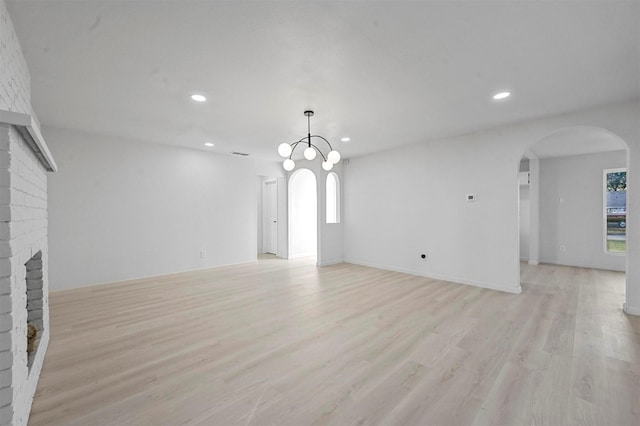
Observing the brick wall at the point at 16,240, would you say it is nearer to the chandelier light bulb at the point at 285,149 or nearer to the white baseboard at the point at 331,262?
the chandelier light bulb at the point at 285,149

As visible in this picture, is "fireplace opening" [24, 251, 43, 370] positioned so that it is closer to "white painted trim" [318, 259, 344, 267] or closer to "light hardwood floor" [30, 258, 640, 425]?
"light hardwood floor" [30, 258, 640, 425]

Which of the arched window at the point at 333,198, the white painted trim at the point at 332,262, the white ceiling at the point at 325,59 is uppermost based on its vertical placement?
the white ceiling at the point at 325,59

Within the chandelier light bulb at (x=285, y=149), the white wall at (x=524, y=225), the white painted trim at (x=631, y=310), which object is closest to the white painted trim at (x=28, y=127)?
the chandelier light bulb at (x=285, y=149)

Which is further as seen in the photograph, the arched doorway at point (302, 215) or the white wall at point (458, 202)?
the arched doorway at point (302, 215)

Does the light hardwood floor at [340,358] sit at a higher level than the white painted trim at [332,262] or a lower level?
lower

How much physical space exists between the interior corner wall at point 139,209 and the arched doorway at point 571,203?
666 cm

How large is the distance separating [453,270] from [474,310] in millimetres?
1501

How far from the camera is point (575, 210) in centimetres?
633

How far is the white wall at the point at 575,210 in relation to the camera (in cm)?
599

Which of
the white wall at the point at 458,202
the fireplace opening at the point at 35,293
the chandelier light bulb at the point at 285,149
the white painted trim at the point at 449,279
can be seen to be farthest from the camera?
the white painted trim at the point at 449,279

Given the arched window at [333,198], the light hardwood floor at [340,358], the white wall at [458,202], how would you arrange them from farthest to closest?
the arched window at [333,198] → the white wall at [458,202] → the light hardwood floor at [340,358]

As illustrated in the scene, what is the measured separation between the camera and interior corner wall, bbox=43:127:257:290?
4.43 metres

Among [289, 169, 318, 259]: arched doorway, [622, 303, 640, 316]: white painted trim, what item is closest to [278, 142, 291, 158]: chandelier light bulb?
[289, 169, 318, 259]: arched doorway

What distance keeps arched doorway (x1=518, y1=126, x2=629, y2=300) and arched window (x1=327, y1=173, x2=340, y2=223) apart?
4.13 metres
